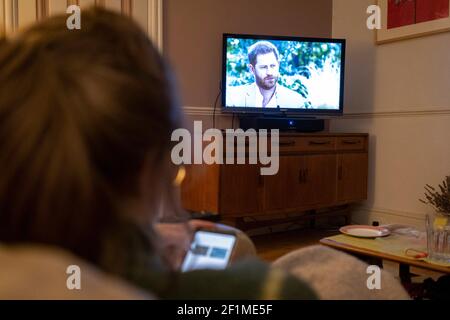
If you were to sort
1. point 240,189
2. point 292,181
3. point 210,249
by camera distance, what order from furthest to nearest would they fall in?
point 292,181 < point 240,189 < point 210,249

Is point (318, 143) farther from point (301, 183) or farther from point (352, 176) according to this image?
point (352, 176)

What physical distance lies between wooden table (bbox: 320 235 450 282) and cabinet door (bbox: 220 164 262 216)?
1215 millimetres

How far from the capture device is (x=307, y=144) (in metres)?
3.45

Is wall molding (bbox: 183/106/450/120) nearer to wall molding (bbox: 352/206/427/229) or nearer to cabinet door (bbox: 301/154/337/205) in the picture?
cabinet door (bbox: 301/154/337/205)

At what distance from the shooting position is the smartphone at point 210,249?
629 millimetres

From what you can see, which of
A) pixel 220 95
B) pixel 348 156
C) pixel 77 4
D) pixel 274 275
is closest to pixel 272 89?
pixel 220 95

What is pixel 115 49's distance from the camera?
0.41 meters

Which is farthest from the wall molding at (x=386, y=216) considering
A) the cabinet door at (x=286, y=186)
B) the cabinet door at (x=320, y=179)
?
the cabinet door at (x=286, y=186)

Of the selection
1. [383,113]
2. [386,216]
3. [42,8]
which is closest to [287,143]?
[383,113]

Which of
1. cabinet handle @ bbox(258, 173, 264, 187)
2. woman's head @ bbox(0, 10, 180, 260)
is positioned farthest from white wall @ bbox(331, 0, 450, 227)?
woman's head @ bbox(0, 10, 180, 260)

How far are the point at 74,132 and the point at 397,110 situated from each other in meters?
3.77

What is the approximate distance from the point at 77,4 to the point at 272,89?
154 centimetres

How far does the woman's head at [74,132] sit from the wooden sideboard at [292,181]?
2.34 m

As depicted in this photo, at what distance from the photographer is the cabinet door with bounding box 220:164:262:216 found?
3020 mm
